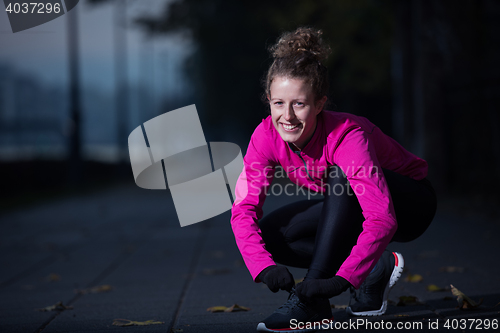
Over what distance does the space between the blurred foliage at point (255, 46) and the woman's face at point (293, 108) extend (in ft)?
31.4

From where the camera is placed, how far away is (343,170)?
8.66 feet

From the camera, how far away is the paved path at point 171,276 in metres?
3.11

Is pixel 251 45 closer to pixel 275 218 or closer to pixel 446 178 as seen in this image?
pixel 446 178

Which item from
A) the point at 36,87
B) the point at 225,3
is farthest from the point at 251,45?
the point at 36,87

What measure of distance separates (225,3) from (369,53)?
798cm

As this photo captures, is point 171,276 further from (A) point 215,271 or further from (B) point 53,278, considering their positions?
(B) point 53,278

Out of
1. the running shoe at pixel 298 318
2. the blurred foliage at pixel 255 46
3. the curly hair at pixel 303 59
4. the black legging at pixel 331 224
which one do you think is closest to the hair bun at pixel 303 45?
the curly hair at pixel 303 59

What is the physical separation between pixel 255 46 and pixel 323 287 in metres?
23.1

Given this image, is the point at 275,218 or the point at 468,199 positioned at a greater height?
the point at 275,218

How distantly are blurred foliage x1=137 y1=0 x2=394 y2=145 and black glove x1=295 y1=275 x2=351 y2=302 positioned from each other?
32.8 ft

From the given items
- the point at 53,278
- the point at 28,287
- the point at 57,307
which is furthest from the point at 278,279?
the point at 53,278

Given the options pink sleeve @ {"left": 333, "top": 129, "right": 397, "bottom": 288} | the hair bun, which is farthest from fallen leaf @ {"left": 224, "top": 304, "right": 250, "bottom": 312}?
the hair bun

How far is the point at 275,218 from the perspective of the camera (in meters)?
3.07

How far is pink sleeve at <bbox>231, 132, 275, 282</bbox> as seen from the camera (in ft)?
8.61
